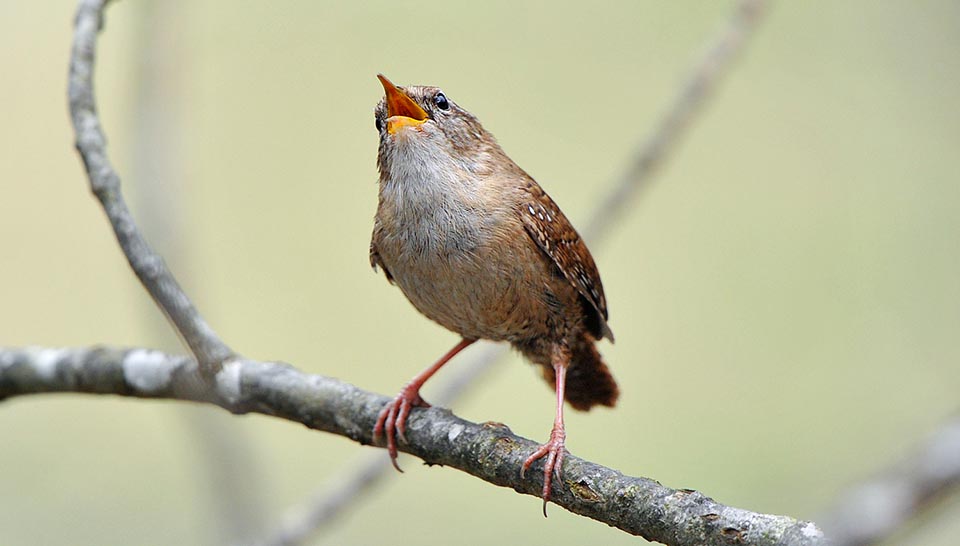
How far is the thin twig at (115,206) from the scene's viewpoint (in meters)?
3.34

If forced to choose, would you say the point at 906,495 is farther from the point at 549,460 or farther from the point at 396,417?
the point at 396,417

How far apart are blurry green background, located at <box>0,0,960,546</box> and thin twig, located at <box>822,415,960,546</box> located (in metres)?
4.64

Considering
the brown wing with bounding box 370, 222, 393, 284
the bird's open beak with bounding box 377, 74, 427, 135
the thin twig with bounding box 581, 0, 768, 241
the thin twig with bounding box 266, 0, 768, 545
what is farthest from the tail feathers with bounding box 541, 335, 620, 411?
the bird's open beak with bounding box 377, 74, 427, 135

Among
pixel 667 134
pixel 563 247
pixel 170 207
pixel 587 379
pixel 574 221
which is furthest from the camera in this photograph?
pixel 574 221

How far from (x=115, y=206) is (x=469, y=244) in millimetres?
1179

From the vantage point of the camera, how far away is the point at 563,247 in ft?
12.2

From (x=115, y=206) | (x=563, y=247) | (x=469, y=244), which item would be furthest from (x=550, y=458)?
(x=115, y=206)

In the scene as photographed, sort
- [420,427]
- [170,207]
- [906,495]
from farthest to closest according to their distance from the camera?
[170,207]
[420,427]
[906,495]

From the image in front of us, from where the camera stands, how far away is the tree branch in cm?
248

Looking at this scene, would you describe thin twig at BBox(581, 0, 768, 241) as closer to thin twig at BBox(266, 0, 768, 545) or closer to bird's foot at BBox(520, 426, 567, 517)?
thin twig at BBox(266, 0, 768, 545)

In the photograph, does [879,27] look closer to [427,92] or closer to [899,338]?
[899,338]

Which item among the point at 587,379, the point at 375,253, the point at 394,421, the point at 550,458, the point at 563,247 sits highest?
the point at 563,247

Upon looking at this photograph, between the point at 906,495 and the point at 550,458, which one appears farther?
the point at 550,458

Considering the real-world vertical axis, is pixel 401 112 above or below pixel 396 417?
above
